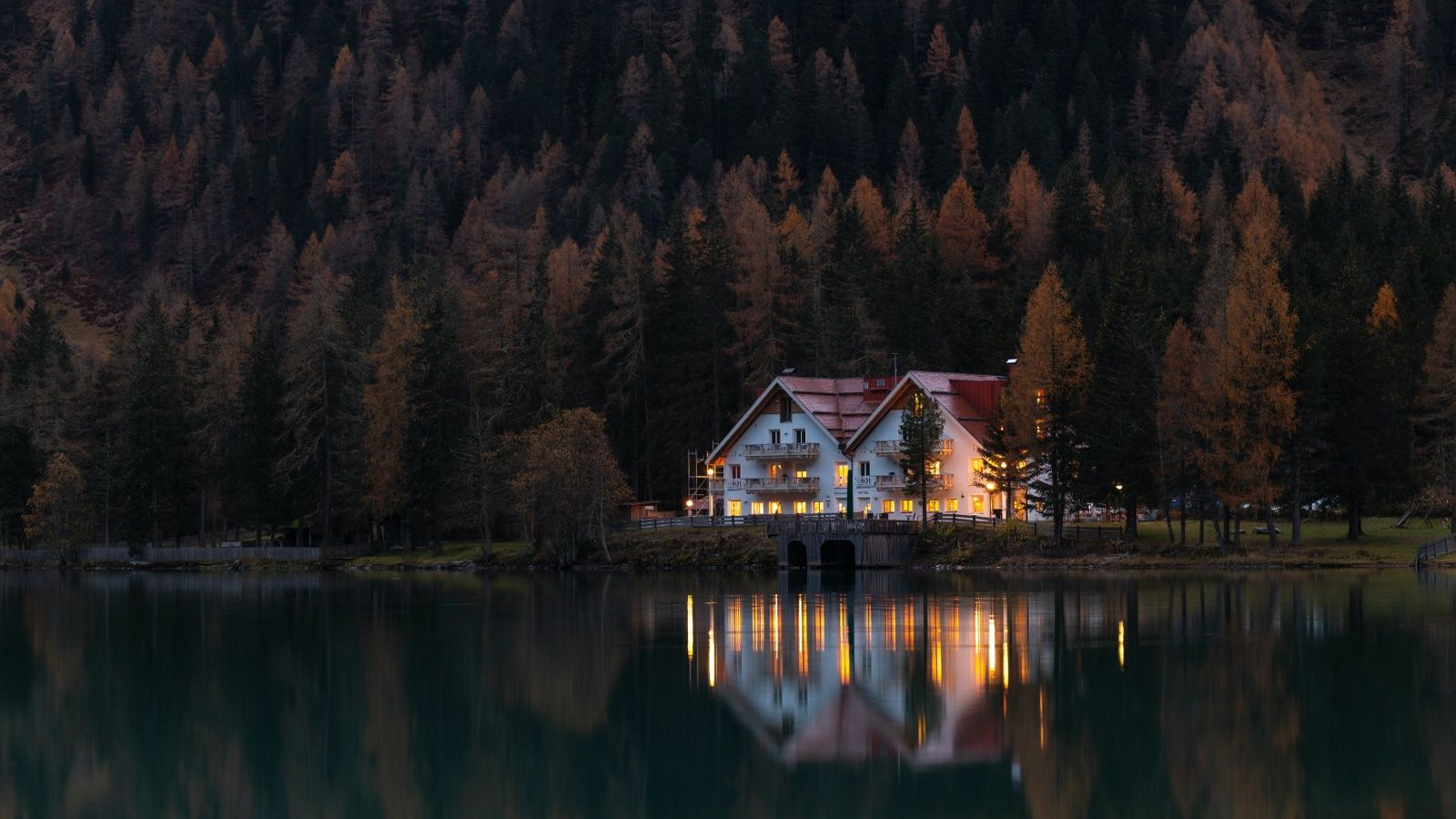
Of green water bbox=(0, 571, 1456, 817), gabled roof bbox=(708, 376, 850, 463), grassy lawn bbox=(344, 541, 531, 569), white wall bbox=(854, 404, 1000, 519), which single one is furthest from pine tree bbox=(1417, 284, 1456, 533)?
grassy lawn bbox=(344, 541, 531, 569)

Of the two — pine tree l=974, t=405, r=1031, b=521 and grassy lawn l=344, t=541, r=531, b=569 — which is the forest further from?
grassy lawn l=344, t=541, r=531, b=569

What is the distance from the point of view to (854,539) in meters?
95.3

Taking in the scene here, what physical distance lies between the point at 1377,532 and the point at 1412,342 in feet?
34.5

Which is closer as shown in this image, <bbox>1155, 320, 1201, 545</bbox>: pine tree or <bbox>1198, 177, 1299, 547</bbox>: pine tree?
<bbox>1198, 177, 1299, 547</bbox>: pine tree

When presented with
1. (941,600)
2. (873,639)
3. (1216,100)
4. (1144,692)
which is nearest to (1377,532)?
(941,600)

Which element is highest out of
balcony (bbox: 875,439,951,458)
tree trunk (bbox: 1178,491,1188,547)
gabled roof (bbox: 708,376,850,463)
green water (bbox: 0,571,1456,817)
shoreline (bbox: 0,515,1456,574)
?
gabled roof (bbox: 708,376,850,463)

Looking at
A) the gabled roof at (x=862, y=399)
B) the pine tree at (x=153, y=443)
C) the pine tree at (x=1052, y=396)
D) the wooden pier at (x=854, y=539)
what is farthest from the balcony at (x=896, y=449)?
the pine tree at (x=153, y=443)

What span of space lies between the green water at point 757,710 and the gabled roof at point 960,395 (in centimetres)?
3562

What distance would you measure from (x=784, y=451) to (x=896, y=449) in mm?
7376

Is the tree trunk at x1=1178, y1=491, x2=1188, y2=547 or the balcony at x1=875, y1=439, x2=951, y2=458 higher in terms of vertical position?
the balcony at x1=875, y1=439, x2=951, y2=458

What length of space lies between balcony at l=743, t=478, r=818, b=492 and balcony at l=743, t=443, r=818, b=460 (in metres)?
1.38

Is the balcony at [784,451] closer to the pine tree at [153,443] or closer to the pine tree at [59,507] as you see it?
the pine tree at [153,443]

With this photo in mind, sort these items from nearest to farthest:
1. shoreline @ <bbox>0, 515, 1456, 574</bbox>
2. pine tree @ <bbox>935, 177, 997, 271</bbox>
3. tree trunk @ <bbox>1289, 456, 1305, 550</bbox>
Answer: shoreline @ <bbox>0, 515, 1456, 574</bbox> → tree trunk @ <bbox>1289, 456, 1305, 550</bbox> → pine tree @ <bbox>935, 177, 997, 271</bbox>

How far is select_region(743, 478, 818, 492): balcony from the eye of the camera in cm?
10819
